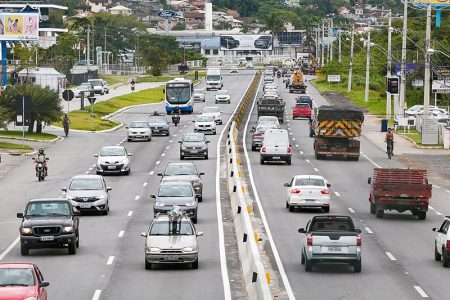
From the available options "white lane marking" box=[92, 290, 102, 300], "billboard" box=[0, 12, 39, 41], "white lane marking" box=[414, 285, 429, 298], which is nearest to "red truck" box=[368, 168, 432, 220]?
"white lane marking" box=[414, 285, 429, 298]

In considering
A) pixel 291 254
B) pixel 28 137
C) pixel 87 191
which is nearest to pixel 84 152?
pixel 28 137

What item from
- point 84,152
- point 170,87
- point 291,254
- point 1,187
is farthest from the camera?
point 170,87

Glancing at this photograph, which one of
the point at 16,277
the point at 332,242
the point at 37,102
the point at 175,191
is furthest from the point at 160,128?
the point at 16,277

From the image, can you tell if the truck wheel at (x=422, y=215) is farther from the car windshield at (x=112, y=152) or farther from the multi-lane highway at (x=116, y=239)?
the car windshield at (x=112, y=152)

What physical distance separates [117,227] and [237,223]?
14.1 ft

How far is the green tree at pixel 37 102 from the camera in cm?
8375

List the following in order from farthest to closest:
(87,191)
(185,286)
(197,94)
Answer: (197,94) → (87,191) → (185,286)

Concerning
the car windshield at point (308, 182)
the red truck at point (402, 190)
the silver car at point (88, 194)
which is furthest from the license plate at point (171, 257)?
the car windshield at point (308, 182)

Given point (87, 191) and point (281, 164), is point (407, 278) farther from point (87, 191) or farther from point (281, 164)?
point (281, 164)

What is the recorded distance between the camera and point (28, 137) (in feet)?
271

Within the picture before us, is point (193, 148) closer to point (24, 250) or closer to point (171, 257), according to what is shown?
point (24, 250)

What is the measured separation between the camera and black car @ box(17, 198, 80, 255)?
1339 inches

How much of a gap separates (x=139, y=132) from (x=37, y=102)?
25.6 feet

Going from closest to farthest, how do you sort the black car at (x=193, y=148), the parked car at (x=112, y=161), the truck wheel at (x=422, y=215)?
the truck wheel at (x=422, y=215), the parked car at (x=112, y=161), the black car at (x=193, y=148)
